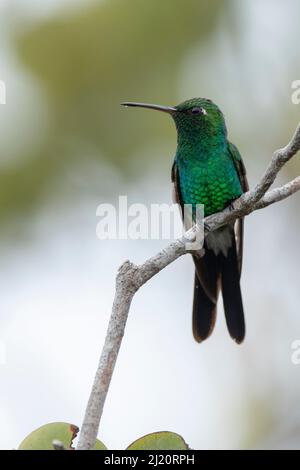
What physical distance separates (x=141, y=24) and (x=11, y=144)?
120 centimetres

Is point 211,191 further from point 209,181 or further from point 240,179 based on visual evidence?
point 240,179

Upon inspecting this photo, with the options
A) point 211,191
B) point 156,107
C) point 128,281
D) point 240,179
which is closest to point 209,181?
point 211,191

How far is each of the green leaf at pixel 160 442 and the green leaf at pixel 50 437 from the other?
114 millimetres

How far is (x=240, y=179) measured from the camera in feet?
19.3

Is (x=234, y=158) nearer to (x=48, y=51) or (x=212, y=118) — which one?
(x=212, y=118)

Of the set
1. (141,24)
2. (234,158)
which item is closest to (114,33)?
(141,24)

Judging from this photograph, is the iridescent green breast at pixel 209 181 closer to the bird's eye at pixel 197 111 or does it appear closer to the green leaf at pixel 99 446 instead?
the bird's eye at pixel 197 111

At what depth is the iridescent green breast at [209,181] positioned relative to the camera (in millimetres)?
5676

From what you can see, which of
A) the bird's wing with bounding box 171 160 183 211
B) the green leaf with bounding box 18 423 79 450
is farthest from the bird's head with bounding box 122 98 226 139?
the green leaf with bounding box 18 423 79 450

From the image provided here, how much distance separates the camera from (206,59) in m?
5.63

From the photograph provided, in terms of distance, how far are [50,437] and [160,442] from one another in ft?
1.12

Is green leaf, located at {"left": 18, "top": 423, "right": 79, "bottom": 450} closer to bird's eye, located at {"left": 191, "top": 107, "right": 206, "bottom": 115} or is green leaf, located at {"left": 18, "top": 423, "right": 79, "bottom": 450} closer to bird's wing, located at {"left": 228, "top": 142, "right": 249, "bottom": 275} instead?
bird's wing, located at {"left": 228, "top": 142, "right": 249, "bottom": 275}

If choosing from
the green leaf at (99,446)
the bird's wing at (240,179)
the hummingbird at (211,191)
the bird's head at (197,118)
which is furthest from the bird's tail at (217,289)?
the green leaf at (99,446)

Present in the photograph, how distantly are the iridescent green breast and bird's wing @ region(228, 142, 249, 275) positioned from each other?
0.04m
